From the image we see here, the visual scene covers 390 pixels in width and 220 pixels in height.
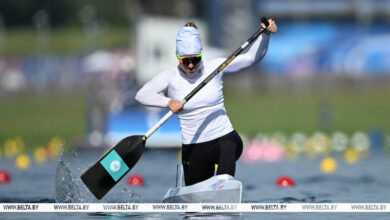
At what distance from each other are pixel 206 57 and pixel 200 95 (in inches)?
698

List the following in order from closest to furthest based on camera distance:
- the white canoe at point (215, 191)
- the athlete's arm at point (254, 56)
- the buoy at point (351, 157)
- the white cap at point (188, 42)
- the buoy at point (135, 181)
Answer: the white canoe at point (215, 191)
the white cap at point (188, 42)
the athlete's arm at point (254, 56)
the buoy at point (135, 181)
the buoy at point (351, 157)

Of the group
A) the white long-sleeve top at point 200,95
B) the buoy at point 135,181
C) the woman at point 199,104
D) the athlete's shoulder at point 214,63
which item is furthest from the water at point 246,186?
the athlete's shoulder at point 214,63

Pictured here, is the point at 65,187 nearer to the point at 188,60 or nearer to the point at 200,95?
the point at 200,95

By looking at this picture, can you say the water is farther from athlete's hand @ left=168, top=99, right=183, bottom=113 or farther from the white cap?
the white cap

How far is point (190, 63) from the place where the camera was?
11258 mm

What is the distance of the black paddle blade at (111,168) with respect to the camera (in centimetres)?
1169

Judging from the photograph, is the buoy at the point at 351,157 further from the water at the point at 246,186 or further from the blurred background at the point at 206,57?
the water at the point at 246,186

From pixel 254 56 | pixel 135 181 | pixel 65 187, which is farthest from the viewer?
pixel 135 181

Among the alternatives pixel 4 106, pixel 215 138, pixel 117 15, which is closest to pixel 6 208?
pixel 215 138

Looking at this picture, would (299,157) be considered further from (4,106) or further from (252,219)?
(4,106)

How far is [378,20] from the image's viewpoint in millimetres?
71688

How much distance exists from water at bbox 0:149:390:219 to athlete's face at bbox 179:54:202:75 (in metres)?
1.76

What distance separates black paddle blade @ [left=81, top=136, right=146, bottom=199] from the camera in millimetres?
11688

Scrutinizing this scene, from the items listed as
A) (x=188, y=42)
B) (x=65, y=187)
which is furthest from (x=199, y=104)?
(x=65, y=187)
